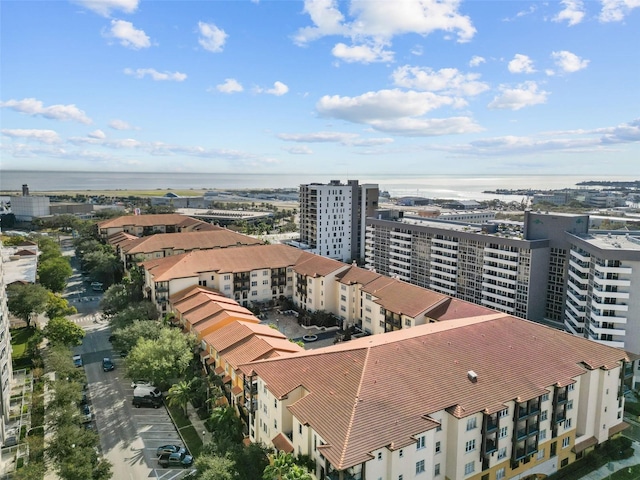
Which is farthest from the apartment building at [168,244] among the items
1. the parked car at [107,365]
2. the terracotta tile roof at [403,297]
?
the terracotta tile roof at [403,297]

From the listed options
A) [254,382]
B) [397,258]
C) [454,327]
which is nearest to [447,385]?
[454,327]

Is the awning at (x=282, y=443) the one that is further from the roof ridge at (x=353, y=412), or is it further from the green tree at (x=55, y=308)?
the green tree at (x=55, y=308)

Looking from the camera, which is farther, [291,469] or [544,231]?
[544,231]

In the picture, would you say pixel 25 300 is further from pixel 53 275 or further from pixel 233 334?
pixel 233 334

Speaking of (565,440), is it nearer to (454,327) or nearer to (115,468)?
(454,327)

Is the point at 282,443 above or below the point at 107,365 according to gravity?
above

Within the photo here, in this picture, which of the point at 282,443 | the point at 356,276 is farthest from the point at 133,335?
the point at 356,276
